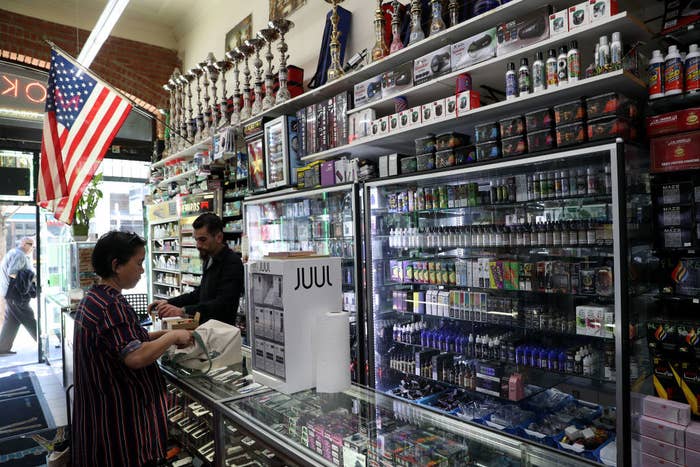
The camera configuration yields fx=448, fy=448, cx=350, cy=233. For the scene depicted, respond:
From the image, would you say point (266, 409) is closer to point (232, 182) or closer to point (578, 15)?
point (578, 15)

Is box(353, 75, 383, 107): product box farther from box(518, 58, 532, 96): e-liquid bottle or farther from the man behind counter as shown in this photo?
the man behind counter

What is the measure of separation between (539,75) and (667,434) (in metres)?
2.11

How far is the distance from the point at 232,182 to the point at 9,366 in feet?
15.7

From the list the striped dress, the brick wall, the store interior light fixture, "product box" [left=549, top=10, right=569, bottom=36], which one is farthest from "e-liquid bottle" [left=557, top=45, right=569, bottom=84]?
the brick wall

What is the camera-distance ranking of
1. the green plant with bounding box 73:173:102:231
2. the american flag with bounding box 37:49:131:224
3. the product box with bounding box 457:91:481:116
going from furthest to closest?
the green plant with bounding box 73:173:102:231
the american flag with bounding box 37:49:131:224
the product box with bounding box 457:91:481:116

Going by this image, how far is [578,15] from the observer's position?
2.55 m

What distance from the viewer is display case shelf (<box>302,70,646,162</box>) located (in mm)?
2497

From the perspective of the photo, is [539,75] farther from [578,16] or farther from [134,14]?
[134,14]

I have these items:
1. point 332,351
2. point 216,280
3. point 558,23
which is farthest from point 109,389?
point 558,23

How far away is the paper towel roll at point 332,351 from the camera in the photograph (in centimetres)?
194

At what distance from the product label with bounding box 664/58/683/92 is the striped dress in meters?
2.93

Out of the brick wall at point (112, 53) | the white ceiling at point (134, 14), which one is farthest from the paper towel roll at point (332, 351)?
the brick wall at point (112, 53)

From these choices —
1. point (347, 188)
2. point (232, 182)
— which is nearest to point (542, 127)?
point (347, 188)

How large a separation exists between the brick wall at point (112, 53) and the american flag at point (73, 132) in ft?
11.9
